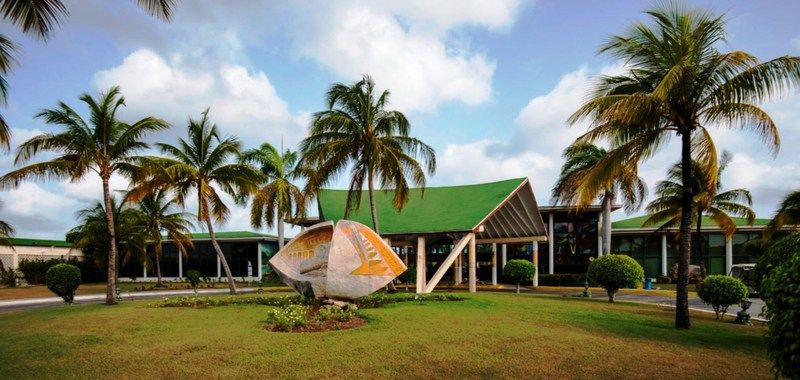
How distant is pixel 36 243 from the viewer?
4444 centimetres

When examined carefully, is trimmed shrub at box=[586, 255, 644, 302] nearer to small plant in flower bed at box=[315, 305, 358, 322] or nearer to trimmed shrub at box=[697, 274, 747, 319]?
trimmed shrub at box=[697, 274, 747, 319]

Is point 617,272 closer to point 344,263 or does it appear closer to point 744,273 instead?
point 344,263

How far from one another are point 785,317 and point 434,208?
73.9 ft

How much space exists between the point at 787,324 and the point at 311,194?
19923 millimetres


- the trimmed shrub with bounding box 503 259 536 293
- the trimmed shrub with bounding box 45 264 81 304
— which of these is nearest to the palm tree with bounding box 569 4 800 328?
the trimmed shrub with bounding box 503 259 536 293

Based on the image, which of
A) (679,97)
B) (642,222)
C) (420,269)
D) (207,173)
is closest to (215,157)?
(207,173)

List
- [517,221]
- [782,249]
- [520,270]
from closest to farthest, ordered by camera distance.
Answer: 1. [782,249]
2. [520,270]
3. [517,221]

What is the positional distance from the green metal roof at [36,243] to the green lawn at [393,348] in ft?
110

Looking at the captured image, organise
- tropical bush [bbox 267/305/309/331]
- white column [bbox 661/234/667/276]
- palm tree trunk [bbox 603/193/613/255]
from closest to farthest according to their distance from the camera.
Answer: tropical bush [bbox 267/305/309/331], palm tree trunk [bbox 603/193/613/255], white column [bbox 661/234/667/276]

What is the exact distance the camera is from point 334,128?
2269cm

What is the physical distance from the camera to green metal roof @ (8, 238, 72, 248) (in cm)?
4248

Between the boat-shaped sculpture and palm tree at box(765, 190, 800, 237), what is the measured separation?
756 inches

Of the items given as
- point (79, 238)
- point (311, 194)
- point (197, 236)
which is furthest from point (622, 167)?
point (197, 236)

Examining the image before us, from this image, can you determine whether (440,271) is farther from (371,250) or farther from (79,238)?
(79,238)
